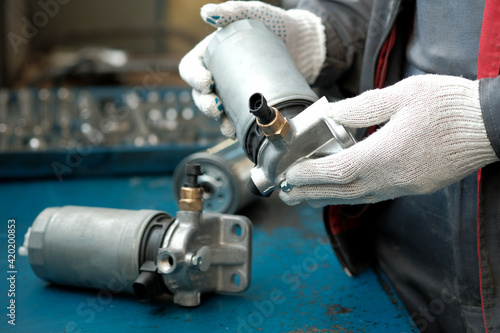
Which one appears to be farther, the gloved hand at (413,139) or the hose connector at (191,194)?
the hose connector at (191,194)

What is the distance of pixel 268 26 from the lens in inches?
38.1

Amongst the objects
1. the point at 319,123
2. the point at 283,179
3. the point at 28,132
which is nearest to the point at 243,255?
the point at 283,179

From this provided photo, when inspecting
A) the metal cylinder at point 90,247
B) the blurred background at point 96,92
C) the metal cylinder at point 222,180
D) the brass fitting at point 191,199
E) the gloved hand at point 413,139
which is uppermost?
the gloved hand at point 413,139

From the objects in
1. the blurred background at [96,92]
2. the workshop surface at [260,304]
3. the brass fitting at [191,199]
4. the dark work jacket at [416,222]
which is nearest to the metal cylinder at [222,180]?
the workshop surface at [260,304]

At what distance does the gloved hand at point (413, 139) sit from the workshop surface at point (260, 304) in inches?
10.5

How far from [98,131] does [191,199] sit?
120 cm

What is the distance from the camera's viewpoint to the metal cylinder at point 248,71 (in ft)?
2.44

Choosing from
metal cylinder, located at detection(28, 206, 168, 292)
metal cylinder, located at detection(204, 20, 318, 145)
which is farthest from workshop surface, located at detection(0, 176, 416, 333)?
metal cylinder, located at detection(204, 20, 318, 145)

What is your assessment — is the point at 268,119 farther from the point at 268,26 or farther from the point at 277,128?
the point at 268,26

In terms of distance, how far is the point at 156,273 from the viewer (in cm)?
80

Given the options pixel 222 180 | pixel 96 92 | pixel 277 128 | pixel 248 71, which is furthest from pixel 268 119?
pixel 96 92

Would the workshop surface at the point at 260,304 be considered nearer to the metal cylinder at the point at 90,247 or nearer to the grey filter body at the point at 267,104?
the metal cylinder at the point at 90,247

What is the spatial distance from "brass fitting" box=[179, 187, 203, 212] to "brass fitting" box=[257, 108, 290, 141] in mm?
226

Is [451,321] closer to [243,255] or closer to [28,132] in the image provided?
[243,255]
